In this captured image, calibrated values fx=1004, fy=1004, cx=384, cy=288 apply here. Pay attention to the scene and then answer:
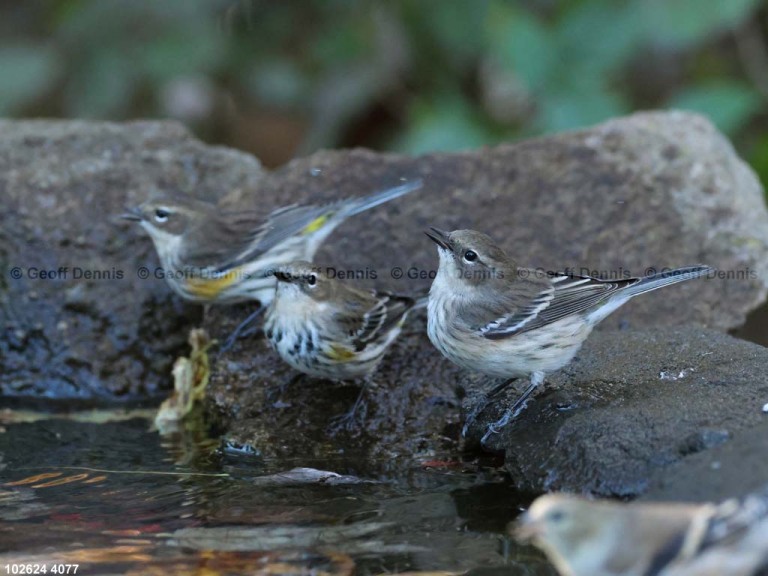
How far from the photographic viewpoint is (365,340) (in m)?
5.17

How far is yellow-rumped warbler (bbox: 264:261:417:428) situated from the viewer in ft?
16.8

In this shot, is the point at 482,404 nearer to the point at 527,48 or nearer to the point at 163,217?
the point at 163,217

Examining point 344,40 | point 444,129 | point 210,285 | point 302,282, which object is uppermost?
point 344,40

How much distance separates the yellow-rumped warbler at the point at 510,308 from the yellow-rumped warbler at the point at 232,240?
1.22 meters

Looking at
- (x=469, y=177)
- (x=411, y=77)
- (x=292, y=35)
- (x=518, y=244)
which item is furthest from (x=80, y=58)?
(x=518, y=244)

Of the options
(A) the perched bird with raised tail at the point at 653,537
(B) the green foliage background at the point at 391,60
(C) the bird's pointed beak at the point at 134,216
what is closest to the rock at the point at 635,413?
(A) the perched bird with raised tail at the point at 653,537

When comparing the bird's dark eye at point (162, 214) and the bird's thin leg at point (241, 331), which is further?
the bird's dark eye at point (162, 214)

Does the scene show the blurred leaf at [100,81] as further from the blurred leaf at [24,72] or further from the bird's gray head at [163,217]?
the bird's gray head at [163,217]

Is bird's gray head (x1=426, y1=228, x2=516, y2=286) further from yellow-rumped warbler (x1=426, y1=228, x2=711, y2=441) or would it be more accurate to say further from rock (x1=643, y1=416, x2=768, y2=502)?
rock (x1=643, y1=416, x2=768, y2=502)

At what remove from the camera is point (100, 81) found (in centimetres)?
785

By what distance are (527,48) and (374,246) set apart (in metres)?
2.10

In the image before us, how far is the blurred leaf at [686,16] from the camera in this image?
7.32 metres

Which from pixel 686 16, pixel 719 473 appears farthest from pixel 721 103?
pixel 719 473

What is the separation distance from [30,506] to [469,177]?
3331 millimetres
